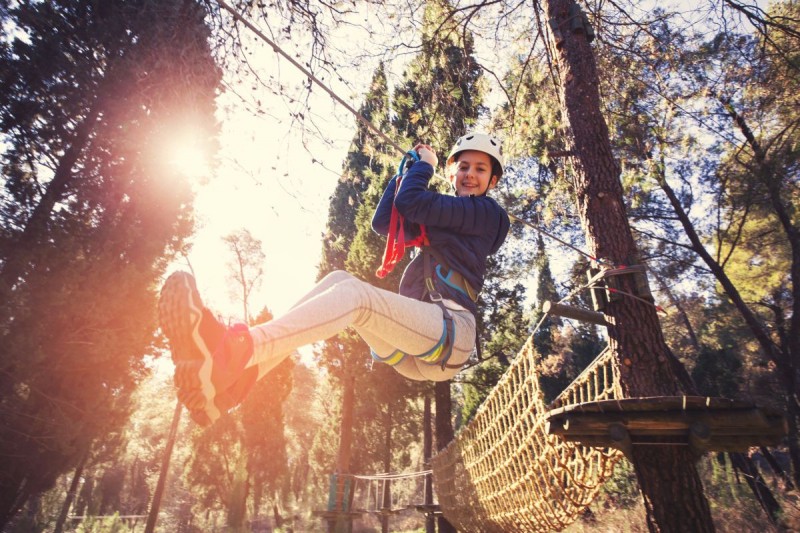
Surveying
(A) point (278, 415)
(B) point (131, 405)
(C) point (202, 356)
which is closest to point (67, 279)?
(B) point (131, 405)

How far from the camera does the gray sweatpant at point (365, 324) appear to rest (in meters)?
1.28

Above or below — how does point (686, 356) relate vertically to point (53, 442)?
above

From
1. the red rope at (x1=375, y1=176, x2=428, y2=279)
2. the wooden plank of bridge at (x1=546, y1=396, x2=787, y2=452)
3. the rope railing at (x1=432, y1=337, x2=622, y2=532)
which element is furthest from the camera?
the rope railing at (x1=432, y1=337, x2=622, y2=532)

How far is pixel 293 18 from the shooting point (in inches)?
104

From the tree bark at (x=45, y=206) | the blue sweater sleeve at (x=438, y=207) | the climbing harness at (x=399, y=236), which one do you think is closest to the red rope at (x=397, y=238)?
the climbing harness at (x=399, y=236)

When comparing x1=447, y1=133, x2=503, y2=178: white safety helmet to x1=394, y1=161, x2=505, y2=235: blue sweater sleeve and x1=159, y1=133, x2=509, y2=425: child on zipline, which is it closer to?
x1=159, y1=133, x2=509, y2=425: child on zipline

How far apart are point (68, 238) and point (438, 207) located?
6695mm

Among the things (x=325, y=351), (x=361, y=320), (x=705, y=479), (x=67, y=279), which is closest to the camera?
(x=361, y=320)

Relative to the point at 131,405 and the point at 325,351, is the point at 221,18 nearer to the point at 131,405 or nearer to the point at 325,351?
the point at 131,405

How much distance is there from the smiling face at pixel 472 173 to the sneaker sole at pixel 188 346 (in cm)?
145

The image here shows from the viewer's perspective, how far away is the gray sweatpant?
4.19 ft

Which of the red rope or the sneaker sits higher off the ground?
the red rope

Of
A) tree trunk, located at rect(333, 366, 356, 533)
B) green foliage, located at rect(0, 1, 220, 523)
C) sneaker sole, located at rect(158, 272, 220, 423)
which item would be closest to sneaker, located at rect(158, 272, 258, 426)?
sneaker sole, located at rect(158, 272, 220, 423)

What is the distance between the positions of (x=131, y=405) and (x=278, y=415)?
263 inches
